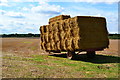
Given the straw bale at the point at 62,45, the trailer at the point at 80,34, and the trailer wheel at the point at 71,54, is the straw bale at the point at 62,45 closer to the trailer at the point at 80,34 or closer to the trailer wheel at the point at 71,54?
the trailer at the point at 80,34

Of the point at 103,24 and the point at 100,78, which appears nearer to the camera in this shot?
the point at 100,78

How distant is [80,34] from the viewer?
1377cm

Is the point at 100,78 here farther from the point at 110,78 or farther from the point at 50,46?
the point at 50,46

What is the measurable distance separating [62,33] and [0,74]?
26.3ft

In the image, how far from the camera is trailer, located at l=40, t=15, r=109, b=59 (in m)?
13.9

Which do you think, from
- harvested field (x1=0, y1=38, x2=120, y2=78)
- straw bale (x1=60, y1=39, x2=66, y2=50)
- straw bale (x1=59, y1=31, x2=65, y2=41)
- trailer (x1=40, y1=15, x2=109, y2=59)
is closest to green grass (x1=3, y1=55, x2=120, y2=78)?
harvested field (x1=0, y1=38, x2=120, y2=78)

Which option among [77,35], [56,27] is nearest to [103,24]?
[77,35]

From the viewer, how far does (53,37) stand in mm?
17297

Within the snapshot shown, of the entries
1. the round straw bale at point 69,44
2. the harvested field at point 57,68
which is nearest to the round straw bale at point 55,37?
the round straw bale at point 69,44

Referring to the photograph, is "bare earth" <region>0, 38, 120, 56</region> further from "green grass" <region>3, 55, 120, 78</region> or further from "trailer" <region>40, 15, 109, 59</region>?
"green grass" <region>3, 55, 120, 78</region>

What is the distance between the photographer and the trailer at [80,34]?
1386cm

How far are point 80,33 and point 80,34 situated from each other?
0.07 m

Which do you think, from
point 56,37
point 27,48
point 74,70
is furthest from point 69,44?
point 27,48

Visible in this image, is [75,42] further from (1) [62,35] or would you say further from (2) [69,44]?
(1) [62,35]
